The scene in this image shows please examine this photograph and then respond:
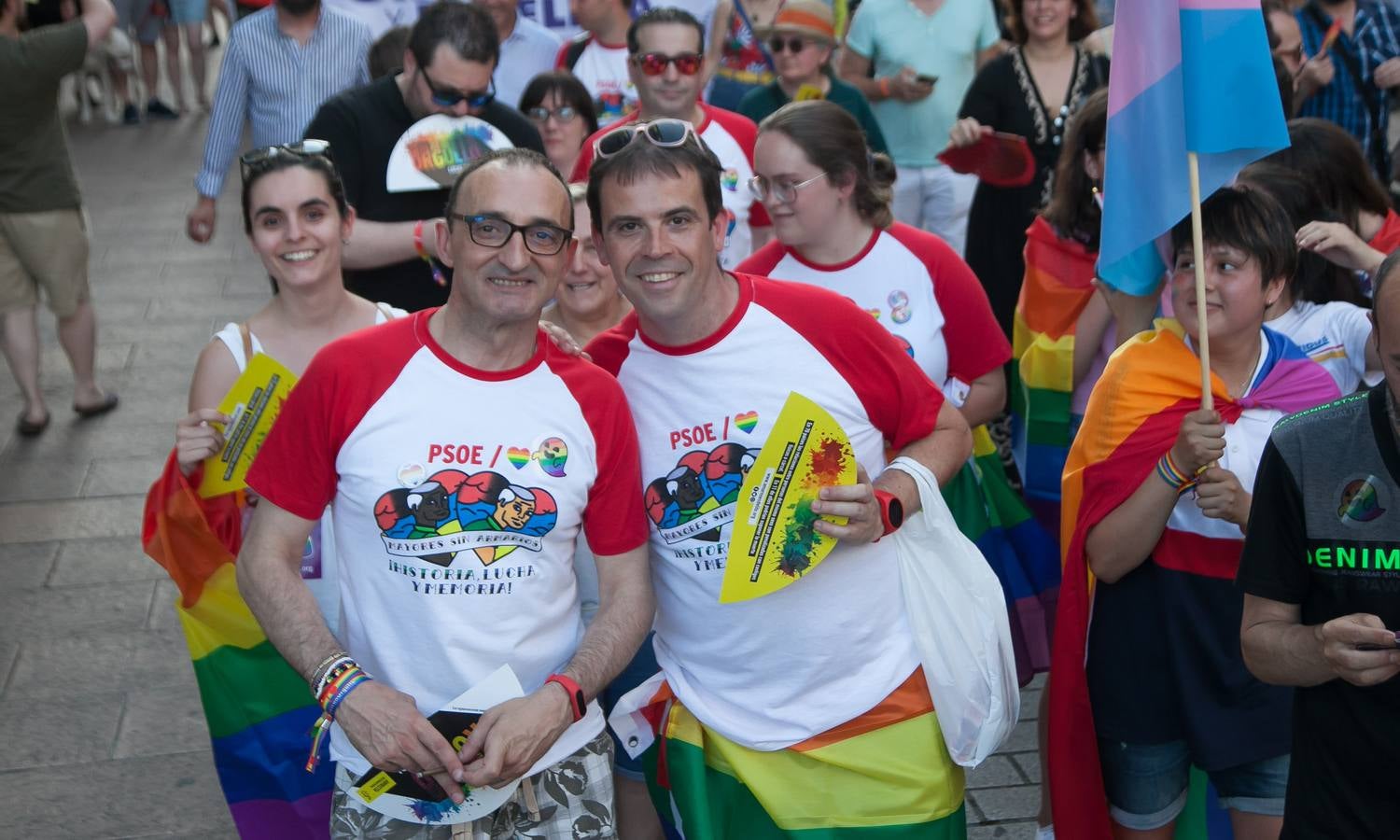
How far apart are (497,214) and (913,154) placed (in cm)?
499

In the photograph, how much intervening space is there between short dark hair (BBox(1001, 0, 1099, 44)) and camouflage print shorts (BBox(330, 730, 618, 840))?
4400 mm

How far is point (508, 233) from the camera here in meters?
2.89

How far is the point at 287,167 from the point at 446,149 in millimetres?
1044

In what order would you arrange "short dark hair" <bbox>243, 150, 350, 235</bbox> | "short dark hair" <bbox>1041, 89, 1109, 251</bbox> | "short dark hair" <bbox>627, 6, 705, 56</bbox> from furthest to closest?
1. "short dark hair" <bbox>627, 6, 705, 56</bbox>
2. "short dark hair" <bbox>1041, 89, 1109, 251</bbox>
3. "short dark hair" <bbox>243, 150, 350, 235</bbox>

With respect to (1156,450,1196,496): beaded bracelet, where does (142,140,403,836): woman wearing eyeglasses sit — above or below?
below

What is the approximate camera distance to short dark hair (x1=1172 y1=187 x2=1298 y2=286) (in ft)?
10.6

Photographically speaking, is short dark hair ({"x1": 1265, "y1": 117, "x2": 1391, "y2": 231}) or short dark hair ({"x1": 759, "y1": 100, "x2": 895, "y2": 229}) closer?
short dark hair ({"x1": 1265, "y1": 117, "x2": 1391, "y2": 231})

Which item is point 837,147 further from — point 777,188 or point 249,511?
point 249,511

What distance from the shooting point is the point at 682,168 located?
301 centimetres

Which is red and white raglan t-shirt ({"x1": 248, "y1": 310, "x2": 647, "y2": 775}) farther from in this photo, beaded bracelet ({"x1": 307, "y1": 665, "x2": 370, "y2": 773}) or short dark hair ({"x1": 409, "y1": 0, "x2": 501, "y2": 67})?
short dark hair ({"x1": 409, "y1": 0, "x2": 501, "y2": 67})

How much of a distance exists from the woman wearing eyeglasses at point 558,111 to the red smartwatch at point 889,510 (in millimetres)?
3267

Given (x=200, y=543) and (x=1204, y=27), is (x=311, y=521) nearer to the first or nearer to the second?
(x=200, y=543)

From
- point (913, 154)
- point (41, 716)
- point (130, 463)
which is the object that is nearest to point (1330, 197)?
point (913, 154)

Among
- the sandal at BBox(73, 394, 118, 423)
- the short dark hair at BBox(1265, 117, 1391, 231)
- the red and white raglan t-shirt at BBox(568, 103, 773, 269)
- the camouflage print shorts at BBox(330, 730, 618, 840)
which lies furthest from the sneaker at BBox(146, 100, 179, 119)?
the camouflage print shorts at BBox(330, 730, 618, 840)
